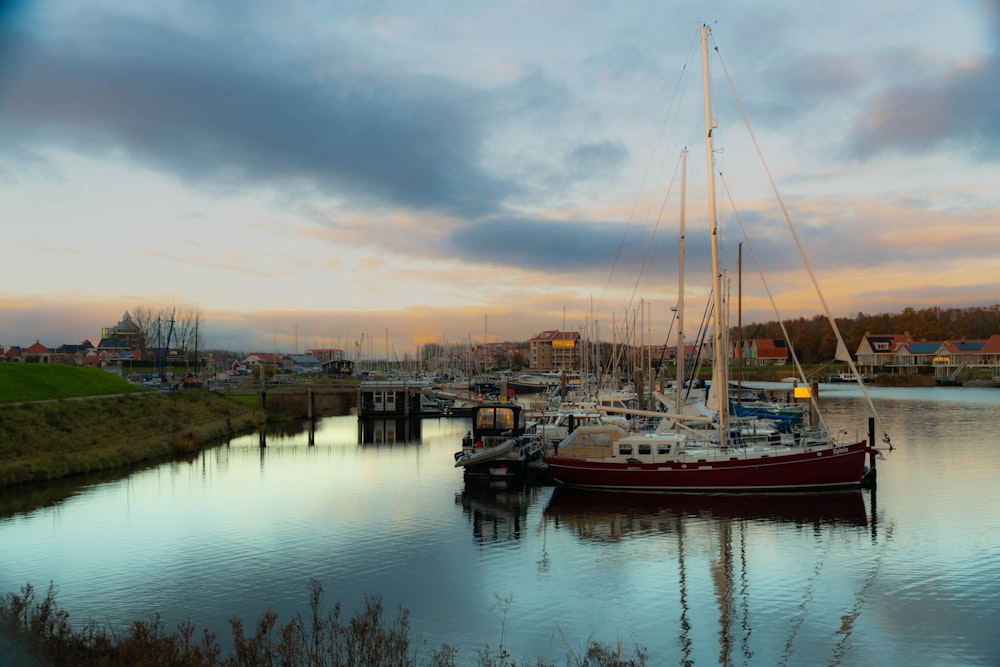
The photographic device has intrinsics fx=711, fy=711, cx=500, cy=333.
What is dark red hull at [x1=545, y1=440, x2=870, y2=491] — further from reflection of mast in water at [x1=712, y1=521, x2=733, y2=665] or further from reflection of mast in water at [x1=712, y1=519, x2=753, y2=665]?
reflection of mast in water at [x1=712, y1=519, x2=753, y2=665]

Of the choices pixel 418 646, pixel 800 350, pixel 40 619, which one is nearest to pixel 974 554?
pixel 418 646

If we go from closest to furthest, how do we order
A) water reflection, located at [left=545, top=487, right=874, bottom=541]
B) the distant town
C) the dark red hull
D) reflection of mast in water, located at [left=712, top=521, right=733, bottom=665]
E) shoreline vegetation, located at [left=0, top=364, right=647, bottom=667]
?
shoreline vegetation, located at [left=0, top=364, right=647, bottom=667], reflection of mast in water, located at [left=712, top=521, right=733, bottom=665], water reflection, located at [left=545, top=487, right=874, bottom=541], the dark red hull, the distant town

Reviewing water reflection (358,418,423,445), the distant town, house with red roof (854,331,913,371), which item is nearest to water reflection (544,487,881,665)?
water reflection (358,418,423,445)

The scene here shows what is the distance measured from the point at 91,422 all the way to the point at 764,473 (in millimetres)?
41755

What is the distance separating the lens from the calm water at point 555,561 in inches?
671

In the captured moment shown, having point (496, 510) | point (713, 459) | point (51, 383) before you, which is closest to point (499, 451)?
point (496, 510)

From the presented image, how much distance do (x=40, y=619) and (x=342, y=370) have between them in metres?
121

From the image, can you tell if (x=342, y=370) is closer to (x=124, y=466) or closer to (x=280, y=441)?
(x=280, y=441)

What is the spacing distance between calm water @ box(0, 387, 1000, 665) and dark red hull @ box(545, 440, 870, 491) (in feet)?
2.27

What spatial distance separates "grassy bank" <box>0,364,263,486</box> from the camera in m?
38.1

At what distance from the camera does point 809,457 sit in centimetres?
3148

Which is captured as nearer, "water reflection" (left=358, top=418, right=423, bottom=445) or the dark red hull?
the dark red hull

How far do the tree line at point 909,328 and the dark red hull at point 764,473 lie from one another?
5881 inches

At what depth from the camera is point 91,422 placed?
154ft
